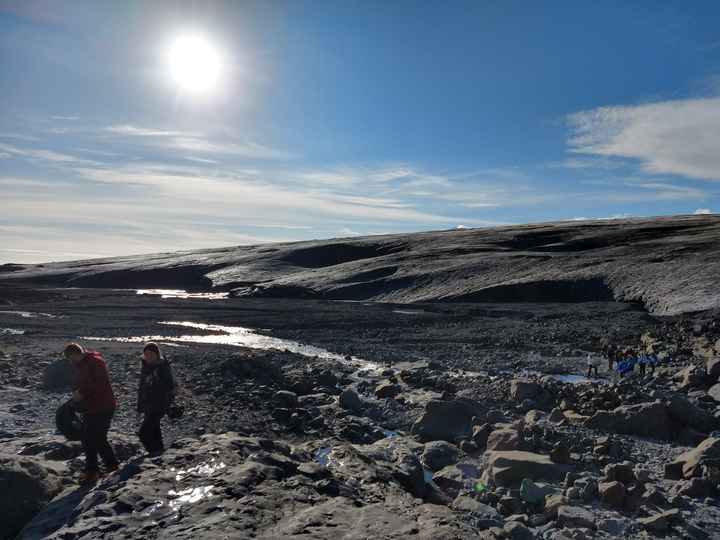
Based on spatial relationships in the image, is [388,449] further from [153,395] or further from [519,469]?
[153,395]

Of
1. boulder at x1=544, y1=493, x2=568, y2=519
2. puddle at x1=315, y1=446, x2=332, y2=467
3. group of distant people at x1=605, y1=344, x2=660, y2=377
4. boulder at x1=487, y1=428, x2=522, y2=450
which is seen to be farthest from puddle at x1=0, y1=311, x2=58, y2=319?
boulder at x1=544, y1=493, x2=568, y2=519

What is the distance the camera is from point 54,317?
4169 cm

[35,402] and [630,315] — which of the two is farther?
[630,315]

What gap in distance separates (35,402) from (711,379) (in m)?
17.5

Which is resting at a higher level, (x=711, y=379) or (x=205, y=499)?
(x=205, y=499)

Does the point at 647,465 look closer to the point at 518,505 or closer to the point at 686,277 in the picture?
the point at 518,505

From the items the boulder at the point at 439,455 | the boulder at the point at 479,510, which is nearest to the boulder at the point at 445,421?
the boulder at the point at 439,455

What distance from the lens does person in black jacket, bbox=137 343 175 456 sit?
9.16m

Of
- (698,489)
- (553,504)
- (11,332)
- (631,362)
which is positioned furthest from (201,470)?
(11,332)

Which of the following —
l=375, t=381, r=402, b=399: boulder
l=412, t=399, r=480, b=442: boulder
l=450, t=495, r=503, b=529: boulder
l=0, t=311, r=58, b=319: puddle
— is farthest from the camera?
l=0, t=311, r=58, b=319: puddle

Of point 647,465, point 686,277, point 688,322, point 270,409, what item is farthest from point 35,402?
point 686,277

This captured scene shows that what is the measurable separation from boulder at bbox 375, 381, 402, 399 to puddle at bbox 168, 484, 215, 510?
32.6ft

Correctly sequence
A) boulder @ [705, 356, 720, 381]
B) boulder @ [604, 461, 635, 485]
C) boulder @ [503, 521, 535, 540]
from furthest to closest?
boulder @ [705, 356, 720, 381], boulder @ [604, 461, 635, 485], boulder @ [503, 521, 535, 540]

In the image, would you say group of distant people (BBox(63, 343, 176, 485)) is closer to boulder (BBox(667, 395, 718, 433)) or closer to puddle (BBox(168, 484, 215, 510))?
puddle (BBox(168, 484, 215, 510))
